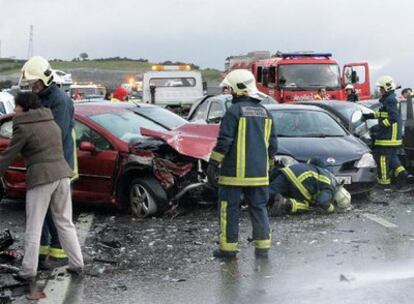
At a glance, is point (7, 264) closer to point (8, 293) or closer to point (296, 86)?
point (8, 293)

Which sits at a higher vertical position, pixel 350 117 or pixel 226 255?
pixel 350 117

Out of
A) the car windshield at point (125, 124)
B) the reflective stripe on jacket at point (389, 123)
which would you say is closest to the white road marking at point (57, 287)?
the car windshield at point (125, 124)

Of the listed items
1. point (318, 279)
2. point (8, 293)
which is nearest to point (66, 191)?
point (8, 293)

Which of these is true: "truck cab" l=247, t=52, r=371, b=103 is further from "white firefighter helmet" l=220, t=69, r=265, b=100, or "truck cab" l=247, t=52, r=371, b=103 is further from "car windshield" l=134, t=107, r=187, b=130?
"white firefighter helmet" l=220, t=69, r=265, b=100

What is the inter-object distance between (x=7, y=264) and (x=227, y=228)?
6.72 feet

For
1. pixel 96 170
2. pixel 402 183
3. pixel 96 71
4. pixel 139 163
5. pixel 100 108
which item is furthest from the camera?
pixel 96 71

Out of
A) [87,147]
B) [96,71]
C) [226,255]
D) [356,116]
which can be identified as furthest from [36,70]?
[96,71]

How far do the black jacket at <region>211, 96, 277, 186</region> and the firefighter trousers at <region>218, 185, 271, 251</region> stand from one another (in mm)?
113

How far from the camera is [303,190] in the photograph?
9.24 m

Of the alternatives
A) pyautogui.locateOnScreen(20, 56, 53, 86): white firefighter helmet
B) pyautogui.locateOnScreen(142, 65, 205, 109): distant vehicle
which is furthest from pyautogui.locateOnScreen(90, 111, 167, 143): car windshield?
pyautogui.locateOnScreen(142, 65, 205, 109): distant vehicle

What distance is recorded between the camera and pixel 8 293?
235 inches

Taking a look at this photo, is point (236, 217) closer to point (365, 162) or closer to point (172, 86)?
point (365, 162)

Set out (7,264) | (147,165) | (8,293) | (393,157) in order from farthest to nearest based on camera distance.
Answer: (393,157)
(147,165)
(7,264)
(8,293)

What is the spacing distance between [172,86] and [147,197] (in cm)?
1690
